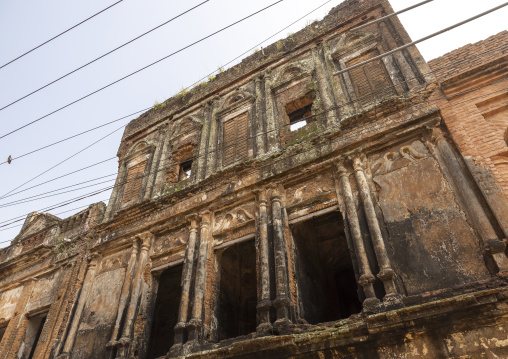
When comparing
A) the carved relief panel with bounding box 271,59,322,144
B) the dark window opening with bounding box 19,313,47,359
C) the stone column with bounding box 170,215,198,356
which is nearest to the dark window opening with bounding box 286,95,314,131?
the carved relief panel with bounding box 271,59,322,144

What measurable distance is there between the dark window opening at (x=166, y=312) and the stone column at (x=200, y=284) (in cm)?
223

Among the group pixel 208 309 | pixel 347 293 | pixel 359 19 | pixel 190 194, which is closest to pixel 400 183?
pixel 347 293

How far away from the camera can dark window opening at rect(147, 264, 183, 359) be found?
992cm

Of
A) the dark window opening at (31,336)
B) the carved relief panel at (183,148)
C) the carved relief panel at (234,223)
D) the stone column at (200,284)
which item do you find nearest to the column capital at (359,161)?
the carved relief panel at (234,223)

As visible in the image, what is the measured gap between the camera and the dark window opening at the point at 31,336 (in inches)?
391

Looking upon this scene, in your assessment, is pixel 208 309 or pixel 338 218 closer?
pixel 208 309

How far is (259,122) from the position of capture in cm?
969

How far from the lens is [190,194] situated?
359 inches

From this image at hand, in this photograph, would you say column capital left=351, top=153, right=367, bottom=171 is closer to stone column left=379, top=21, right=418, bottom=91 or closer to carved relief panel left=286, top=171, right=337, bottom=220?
carved relief panel left=286, top=171, right=337, bottom=220

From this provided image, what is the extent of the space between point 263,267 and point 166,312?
5357mm

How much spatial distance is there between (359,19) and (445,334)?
338 inches

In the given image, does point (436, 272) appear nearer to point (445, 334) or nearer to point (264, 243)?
point (445, 334)

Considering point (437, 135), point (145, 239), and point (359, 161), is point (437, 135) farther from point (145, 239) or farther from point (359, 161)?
point (145, 239)

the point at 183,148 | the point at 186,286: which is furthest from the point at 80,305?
the point at 183,148
